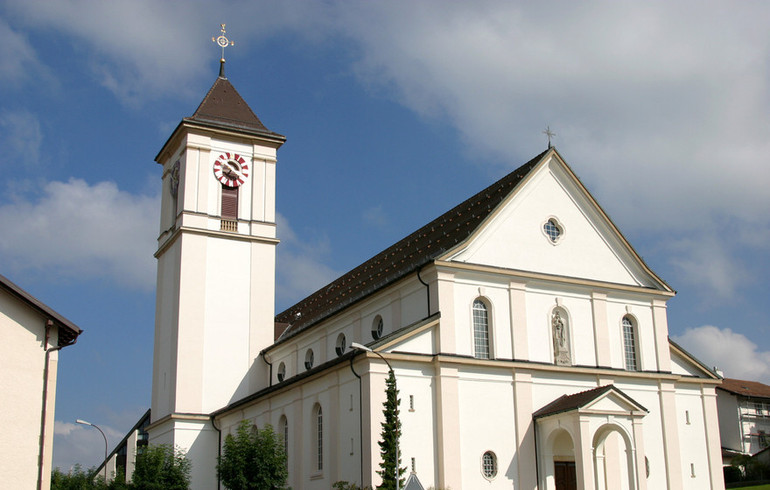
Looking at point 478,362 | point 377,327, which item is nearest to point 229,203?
point 377,327

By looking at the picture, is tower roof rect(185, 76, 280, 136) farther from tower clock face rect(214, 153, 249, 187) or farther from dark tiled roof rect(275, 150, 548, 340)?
dark tiled roof rect(275, 150, 548, 340)

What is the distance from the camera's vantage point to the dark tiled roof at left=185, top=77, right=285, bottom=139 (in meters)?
51.5

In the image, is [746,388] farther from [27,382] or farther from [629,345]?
[27,382]

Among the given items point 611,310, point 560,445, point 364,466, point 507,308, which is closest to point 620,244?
point 611,310

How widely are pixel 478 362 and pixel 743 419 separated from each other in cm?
5058

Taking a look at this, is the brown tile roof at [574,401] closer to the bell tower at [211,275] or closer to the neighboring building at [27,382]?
the neighboring building at [27,382]

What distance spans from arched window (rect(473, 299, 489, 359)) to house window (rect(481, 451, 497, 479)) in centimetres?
388

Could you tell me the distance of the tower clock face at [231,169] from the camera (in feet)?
165

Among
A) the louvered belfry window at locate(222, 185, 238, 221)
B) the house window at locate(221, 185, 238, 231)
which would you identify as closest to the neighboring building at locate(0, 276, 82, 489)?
the house window at locate(221, 185, 238, 231)

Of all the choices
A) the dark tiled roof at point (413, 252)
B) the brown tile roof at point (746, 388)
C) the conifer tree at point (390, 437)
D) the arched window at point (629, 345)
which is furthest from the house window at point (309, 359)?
the brown tile roof at point (746, 388)

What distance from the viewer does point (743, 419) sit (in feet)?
245

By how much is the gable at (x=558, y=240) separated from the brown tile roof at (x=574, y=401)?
17.9ft

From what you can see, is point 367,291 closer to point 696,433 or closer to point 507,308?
point 507,308

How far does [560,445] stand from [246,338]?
20.8 m
